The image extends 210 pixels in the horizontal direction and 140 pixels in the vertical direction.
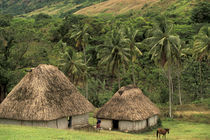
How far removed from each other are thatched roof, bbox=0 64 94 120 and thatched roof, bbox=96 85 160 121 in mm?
4112

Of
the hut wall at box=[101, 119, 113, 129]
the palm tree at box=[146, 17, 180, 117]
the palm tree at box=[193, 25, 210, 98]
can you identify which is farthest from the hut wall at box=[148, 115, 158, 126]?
the palm tree at box=[193, 25, 210, 98]

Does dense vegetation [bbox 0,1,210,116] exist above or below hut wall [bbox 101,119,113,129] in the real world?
above

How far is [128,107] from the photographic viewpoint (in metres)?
34.0

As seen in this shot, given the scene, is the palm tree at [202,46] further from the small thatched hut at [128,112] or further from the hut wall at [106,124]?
the hut wall at [106,124]

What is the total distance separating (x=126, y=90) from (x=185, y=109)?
14899mm

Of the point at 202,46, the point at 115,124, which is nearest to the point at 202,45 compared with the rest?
the point at 202,46

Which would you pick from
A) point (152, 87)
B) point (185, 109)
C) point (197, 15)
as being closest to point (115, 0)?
point (197, 15)

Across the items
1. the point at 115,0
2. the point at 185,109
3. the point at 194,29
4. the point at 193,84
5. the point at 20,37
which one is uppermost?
the point at 115,0

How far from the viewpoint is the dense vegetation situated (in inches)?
1527

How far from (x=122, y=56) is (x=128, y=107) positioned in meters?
13.7

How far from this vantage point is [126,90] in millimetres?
36094

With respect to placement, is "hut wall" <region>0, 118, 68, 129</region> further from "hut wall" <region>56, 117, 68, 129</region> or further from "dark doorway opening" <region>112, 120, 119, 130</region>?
"dark doorway opening" <region>112, 120, 119, 130</region>

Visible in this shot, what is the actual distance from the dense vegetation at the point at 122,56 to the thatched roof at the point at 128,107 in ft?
26.7

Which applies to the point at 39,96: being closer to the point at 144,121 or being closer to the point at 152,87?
the point at 144,121
